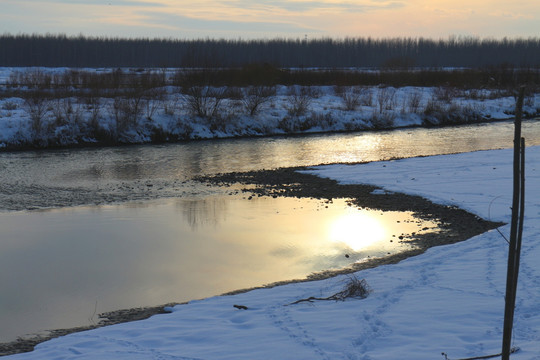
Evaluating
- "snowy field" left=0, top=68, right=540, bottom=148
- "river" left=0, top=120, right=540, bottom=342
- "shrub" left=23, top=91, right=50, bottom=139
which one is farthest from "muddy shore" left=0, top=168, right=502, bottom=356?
"shrub" left=23, top=91, right=50, bottom=139

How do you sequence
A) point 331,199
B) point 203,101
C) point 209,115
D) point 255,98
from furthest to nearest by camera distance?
point 255,98 < point 203,101 < point 209,115 < point 331,199

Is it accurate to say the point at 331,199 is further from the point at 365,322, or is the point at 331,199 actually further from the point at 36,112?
the point at 36,112

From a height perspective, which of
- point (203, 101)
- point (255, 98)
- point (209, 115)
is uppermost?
point (255, 98)

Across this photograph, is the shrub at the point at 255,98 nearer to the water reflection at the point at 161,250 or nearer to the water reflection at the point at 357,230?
the water reflection at the point at 161,250

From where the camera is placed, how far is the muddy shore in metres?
7.47

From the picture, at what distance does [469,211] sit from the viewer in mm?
13117

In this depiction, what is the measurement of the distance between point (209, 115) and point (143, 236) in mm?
19968

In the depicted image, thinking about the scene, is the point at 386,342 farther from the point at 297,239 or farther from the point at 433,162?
the point at 433,162

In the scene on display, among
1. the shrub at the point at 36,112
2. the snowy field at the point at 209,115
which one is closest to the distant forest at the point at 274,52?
the snowy field at the point at 209,115

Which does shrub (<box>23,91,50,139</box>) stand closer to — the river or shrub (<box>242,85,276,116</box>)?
the river

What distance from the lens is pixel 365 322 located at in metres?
6.50

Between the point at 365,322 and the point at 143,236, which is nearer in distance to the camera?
the point at 365,322

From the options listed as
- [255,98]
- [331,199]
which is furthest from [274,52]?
[331,199]

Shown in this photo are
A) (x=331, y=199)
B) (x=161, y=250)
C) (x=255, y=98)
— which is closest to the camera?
(x=161, y=250)
